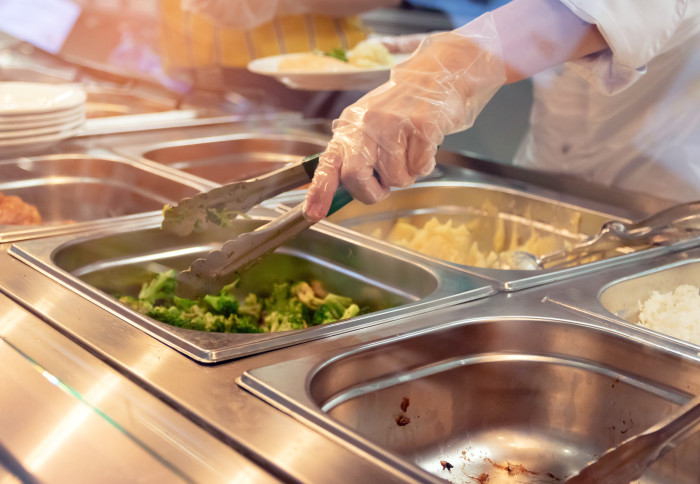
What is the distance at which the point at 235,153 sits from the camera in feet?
6.59

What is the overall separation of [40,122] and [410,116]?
1085mm

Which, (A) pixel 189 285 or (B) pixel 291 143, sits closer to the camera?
(A) pixel 189 285

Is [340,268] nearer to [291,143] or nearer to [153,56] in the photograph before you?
[291,143]

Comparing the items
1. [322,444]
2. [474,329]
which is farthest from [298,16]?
[322,444]

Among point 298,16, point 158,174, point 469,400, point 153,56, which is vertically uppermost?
point 298,16

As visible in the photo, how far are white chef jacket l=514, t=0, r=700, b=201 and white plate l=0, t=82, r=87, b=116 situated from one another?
122 centimetres

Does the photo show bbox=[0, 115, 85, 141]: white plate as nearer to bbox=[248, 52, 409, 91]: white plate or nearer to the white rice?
bbox=[248, 52, 409, 91]: white plate

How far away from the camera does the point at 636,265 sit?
1197 mm

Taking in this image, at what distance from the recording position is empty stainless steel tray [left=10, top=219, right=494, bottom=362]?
890 mm

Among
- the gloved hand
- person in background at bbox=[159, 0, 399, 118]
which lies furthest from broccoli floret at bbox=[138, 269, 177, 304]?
person in background at bbox=[159, 0, 399, 118]

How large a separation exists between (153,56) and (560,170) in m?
1.89

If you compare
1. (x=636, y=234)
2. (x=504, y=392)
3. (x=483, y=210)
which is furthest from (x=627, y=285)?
(x=483, y=210)

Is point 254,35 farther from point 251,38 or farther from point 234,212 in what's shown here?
point 234,212

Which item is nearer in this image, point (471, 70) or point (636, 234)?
point (471, 70)
